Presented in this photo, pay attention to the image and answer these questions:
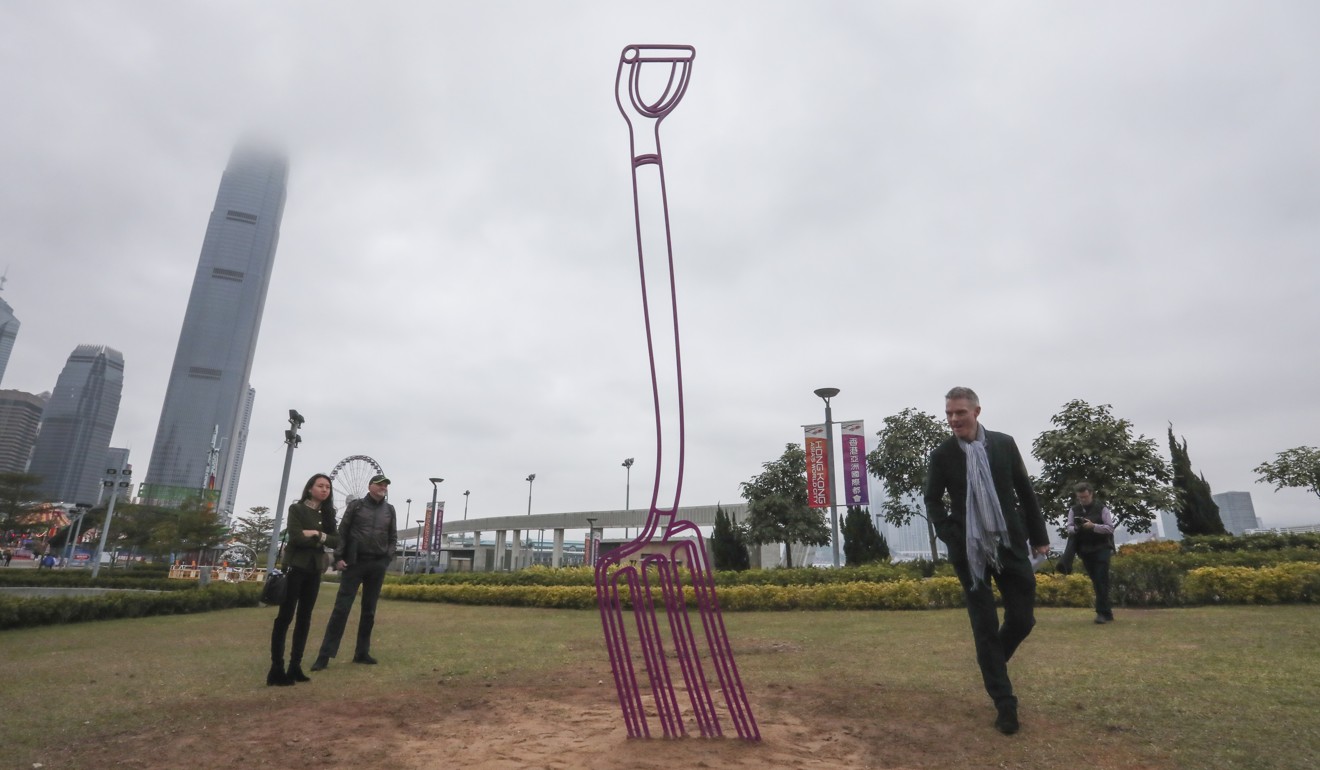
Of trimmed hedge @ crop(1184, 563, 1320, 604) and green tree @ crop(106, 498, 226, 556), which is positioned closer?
trimmed hedge @ crop(1184, 563, 1320, 604)

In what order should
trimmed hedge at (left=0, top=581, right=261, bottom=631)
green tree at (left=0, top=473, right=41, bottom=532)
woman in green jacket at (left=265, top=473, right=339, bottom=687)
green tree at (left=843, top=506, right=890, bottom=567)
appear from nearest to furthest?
woman in green jacket at (left=265, top=473, right=339, bottom=687)
trimmed hedge at (left=0, top=581, right=261, bottom=631)
green tree at (left=843, top=506, right=890, bottom=567)
green tree at (left=0, top=473, right=41, bottom=532)

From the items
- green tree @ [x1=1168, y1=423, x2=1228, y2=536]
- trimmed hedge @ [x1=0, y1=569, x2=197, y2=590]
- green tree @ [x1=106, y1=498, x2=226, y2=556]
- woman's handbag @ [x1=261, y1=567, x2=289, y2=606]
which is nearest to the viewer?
woman's handbag @ [x1=261, y1=567, x2=289, y2=606]

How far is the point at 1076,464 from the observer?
22312mm

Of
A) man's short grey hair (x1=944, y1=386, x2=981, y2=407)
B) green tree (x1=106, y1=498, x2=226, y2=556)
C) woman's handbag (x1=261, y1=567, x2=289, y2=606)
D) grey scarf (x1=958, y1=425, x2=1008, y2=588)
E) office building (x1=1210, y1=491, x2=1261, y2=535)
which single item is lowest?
woman's handbag (x1=261, y1=567, x2=289, y2=606)

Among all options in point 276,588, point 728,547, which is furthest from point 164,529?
point 276,588

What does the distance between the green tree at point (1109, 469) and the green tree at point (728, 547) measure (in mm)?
11630

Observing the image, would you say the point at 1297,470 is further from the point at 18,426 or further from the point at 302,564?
the point at 18,426

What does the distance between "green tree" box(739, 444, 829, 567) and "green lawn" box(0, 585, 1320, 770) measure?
727 inches

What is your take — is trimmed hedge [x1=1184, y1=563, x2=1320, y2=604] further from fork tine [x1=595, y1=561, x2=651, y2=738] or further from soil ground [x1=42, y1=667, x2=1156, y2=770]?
→ fork tine [x1=595, y1=561, x2=651, y2=738]

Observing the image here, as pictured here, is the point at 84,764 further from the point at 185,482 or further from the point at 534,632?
the point at 185,482

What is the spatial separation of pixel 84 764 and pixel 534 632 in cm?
643

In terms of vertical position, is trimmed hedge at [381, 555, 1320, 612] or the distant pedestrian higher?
the distant pedestrian

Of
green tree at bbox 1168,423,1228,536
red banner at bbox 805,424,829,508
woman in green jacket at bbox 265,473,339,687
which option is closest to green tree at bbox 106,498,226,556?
red banner at bbox 805,424,829,508

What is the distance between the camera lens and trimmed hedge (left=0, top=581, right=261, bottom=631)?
32.9 ft
